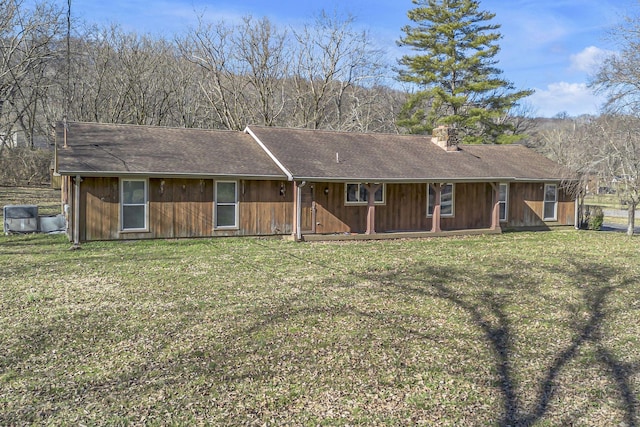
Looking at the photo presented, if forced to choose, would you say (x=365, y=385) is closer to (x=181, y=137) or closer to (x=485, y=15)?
(x=181, y=137)

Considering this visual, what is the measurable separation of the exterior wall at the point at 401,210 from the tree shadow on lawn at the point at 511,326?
5.67 metres

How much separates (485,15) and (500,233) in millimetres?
20409

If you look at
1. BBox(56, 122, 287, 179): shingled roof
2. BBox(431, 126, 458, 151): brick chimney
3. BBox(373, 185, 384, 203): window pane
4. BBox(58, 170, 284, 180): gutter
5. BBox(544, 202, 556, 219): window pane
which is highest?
BBox(431, 126, 458, 151): brick chimney

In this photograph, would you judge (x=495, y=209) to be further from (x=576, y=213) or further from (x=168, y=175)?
(x=168, y=175)

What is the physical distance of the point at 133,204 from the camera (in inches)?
554

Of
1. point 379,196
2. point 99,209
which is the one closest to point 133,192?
point 99,209

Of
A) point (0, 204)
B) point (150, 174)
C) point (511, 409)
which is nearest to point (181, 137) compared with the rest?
point (150, 174)

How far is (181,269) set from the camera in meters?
10.4

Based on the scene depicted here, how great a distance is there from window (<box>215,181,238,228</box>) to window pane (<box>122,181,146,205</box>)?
2152mm

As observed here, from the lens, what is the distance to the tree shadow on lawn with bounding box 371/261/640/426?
181 inches

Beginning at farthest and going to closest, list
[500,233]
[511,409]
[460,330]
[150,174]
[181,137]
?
[500,233] < [181,137] < [150,174] < [460,330] < [511,409]

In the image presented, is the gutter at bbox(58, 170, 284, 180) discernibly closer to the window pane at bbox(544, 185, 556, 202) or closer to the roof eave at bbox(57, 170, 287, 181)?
the roof eave at bbox(57, 170, 287, 181)

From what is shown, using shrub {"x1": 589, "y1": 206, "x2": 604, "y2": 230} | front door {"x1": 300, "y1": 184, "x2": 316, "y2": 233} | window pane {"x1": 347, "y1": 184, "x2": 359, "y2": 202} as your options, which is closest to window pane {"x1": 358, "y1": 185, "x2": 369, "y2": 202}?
window pane {"x1": 347, "y1": 184, "x2": 359, "y2": 202}

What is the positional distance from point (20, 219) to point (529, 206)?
18.0m
